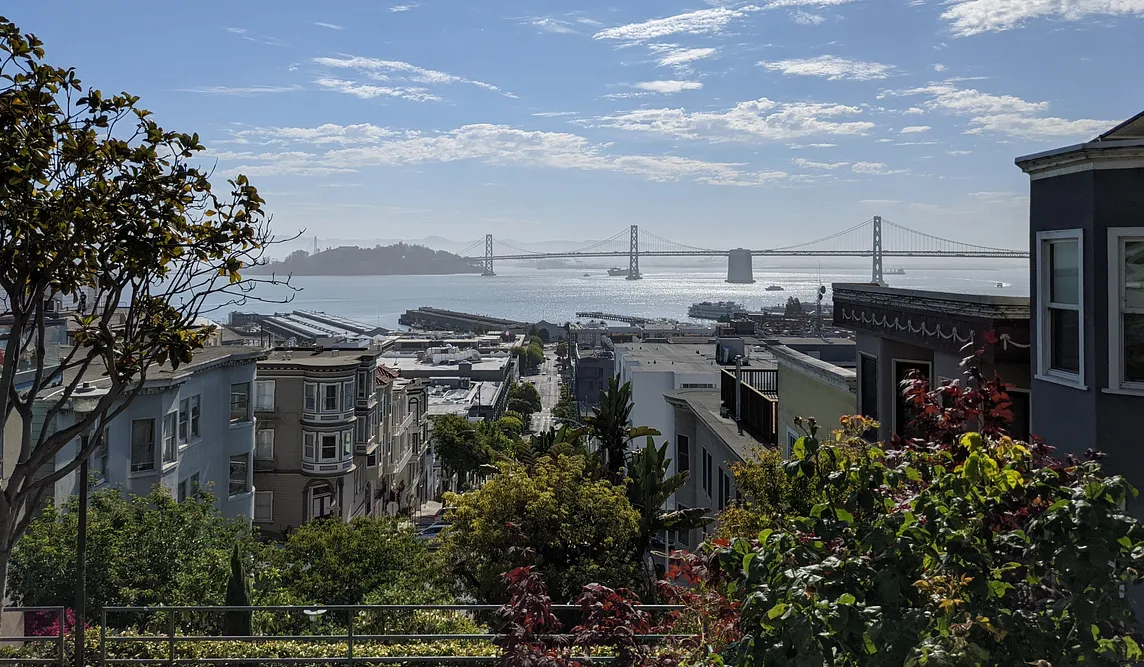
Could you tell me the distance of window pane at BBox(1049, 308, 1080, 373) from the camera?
7.87 metres

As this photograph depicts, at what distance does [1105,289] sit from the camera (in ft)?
24.3

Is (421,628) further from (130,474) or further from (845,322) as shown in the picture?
(130,474)

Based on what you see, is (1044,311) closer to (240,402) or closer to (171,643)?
(171,643)

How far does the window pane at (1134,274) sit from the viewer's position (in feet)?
24.0

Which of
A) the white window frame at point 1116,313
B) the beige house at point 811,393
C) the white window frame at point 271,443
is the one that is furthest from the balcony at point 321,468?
the white window frame at point 1116,313

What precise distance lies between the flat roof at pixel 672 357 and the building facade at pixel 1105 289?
3572cm

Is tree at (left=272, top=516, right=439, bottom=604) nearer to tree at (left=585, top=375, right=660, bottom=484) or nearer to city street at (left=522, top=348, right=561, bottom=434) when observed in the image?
tree at (left=585, top=375, right=660, bottom=484)

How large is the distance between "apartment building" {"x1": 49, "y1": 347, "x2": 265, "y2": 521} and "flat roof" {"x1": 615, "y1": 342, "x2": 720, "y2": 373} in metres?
19.6

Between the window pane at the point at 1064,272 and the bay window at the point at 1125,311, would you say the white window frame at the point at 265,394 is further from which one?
the bay window at the point at 1125,311

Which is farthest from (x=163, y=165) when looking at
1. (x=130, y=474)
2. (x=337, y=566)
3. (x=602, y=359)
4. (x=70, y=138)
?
(x=602, y=359)

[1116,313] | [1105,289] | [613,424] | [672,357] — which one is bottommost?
[613,424]

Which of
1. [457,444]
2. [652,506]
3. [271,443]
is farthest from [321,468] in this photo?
[457,444]

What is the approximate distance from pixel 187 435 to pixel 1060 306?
887 inches

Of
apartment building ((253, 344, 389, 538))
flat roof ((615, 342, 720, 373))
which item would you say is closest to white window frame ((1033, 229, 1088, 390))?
apartment building ((253, 344, 389, 538))
